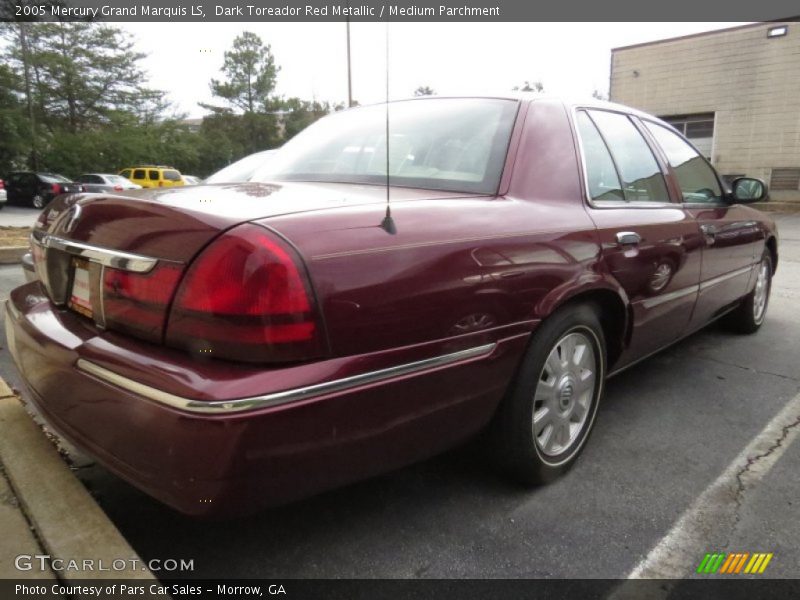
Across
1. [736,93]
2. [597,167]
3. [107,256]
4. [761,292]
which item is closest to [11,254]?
[107,256]

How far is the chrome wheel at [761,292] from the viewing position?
4488 millimetres

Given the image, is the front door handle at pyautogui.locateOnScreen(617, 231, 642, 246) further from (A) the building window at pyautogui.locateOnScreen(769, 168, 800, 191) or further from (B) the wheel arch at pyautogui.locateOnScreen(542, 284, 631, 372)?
(A) the building window at pyautogui.locateOnScreen(769, 168, 800, 191)

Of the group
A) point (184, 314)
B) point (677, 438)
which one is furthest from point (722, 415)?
point (184, 314)

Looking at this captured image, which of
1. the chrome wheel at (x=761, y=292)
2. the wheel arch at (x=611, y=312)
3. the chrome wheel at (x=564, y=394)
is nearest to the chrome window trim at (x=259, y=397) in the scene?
the chrome wheel at (x=564, y=394)

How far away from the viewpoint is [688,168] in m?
3.60

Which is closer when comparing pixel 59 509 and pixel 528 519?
pixel 59 509

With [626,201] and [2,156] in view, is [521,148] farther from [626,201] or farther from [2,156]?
[2,156]

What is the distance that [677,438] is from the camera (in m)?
2.80

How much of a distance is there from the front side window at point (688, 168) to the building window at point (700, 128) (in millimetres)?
18344

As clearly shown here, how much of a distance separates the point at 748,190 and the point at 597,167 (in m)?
1.99

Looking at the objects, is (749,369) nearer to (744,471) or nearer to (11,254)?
(744,471)

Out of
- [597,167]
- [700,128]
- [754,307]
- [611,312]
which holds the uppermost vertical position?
[700,128]

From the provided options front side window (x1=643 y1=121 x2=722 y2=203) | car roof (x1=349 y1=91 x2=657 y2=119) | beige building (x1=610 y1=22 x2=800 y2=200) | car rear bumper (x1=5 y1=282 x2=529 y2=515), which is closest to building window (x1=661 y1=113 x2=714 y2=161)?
beige building (x1=610 y1=22 x2=800 y2=200)

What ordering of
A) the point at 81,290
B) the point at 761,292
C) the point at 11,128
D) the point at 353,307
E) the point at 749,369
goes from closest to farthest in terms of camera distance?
1. the point at 353,307
2. the point at 81,290
3. the point at 749,369
4. the point at 761,292
5. the point at 11,128
